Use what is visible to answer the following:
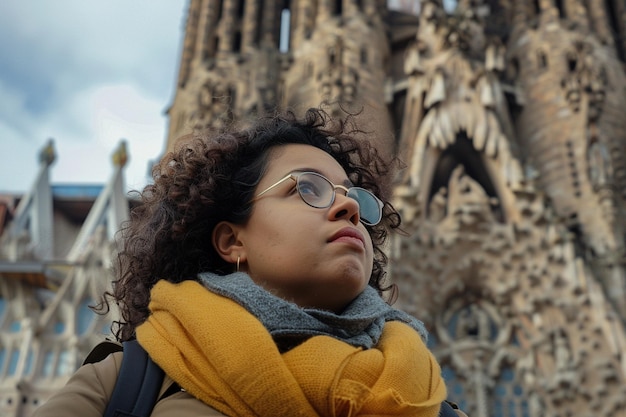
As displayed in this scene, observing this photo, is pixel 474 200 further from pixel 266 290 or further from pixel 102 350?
pixel 102 350

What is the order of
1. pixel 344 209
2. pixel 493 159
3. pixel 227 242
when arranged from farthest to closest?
pixel 493 159 < pixel 227 242 < pixel 344 209

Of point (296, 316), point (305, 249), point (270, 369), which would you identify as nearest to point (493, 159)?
point (305, 249)

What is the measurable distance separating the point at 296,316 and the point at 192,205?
514 millimetres

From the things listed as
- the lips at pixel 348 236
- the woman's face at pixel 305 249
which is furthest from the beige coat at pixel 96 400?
the lips at pixel 348 236

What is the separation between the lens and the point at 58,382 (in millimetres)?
10898

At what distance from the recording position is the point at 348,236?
175cm

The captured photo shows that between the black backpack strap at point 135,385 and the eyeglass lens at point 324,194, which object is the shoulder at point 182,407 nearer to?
the black backpack strap at point 135,385

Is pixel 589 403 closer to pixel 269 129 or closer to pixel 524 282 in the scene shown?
pixel 524 282

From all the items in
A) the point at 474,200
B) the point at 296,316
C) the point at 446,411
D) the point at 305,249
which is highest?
the point at 305,249

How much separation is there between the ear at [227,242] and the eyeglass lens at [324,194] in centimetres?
22

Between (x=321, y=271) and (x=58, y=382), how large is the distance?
10308 mm

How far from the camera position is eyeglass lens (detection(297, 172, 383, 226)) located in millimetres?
1800

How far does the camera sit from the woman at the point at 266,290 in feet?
4.71

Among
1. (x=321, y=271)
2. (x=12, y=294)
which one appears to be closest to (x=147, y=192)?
(x=321, y=271)
